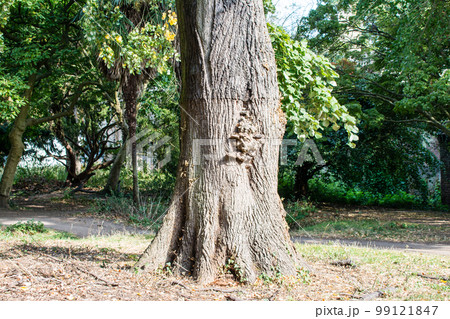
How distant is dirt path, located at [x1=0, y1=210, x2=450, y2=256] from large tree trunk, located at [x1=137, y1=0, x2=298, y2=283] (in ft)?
14.4

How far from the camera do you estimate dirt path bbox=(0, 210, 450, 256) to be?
9.03m

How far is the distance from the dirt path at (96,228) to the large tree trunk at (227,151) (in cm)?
440

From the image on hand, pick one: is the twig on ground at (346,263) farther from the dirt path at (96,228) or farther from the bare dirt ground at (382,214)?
the bare dirt ground at (382,214)

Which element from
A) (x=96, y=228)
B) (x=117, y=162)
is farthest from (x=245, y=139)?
(x=117, y=162)

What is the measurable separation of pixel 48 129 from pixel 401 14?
16.6 meters

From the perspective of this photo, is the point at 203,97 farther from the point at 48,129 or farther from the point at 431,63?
the point at 48,129

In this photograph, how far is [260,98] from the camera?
4.80 meters

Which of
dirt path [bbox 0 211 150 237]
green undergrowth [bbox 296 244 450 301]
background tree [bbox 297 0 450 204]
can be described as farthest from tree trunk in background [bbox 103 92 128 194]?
green undergrowth [bbox 296 244 450 301]

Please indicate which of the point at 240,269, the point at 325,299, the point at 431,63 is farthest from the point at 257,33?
the point at 431,63

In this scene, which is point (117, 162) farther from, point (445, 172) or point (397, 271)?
point (397, 271)

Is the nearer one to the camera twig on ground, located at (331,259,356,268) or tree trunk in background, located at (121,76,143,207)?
twig on ground, located at (331,259,356,268)

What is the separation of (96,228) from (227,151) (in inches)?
309

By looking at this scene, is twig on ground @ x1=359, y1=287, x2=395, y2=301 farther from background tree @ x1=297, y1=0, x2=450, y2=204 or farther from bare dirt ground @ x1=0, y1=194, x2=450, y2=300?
background tree @ x1=297, y1=0, x2=450, y2=204

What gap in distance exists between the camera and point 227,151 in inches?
185
